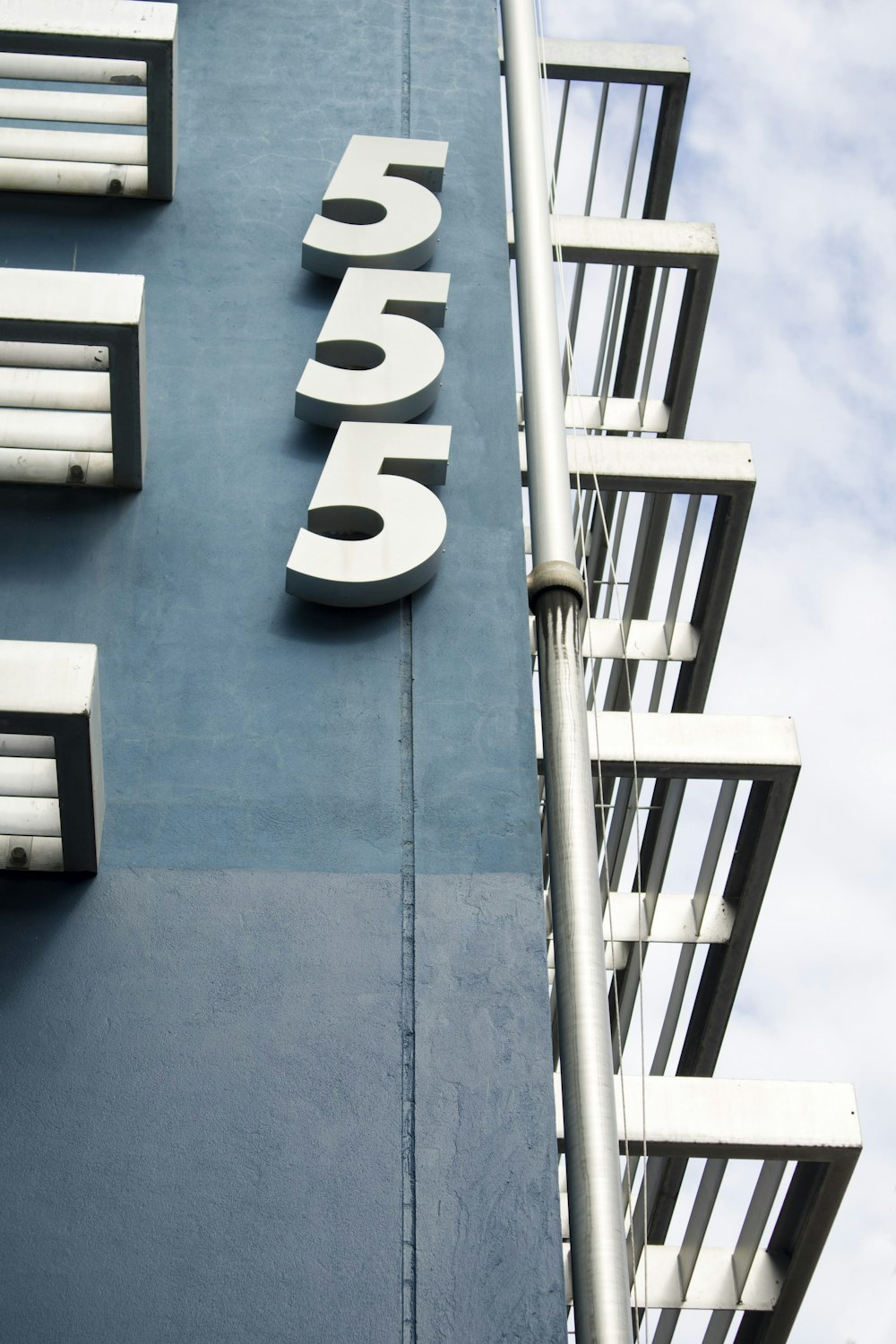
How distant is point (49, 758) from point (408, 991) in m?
2.17

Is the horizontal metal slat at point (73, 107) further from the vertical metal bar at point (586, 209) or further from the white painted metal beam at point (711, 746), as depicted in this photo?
the vertical metal bar at point (586, 209)

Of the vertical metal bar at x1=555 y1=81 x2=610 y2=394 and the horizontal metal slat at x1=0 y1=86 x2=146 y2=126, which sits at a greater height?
the horizontal metal slat at x1=0 y1=86 x2=146 y2=126

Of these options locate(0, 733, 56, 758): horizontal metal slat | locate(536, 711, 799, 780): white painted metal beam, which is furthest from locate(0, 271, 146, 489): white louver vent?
locate(536, 711, 799, 780): white painted metal beam

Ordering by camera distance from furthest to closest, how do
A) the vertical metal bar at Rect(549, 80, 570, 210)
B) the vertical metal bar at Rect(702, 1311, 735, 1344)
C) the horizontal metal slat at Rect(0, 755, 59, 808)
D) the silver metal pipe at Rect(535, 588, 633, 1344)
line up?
the vertical metal bar at Rect(549, 80, 570, 210)
the vertical metal bar at Rect(702, 1311, 735, 1344)
the horizontal metal slat at Rect(0, 755, 59, 808)
the silver metal pipe at Rect(535, 588, 633, 1344)

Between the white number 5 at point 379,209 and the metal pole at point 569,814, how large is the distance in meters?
1.15

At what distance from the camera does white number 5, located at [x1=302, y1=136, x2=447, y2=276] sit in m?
11.8

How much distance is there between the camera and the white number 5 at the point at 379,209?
11.8 meters

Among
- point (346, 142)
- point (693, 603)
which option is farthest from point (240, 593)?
point (693, 603)

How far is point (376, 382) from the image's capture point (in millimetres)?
10984

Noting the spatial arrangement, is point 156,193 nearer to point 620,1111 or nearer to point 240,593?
point 240,593

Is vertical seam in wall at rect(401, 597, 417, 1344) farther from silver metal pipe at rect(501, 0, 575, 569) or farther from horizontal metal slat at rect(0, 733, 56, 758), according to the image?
horizontal metal slat at rect(0, 733, 56, 758)

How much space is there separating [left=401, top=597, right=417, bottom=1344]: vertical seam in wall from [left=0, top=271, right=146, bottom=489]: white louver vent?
2.05 metres

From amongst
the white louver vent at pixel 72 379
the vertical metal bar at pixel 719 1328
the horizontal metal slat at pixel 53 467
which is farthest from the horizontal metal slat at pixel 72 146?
the vertical metal bar at pixel 719 1328

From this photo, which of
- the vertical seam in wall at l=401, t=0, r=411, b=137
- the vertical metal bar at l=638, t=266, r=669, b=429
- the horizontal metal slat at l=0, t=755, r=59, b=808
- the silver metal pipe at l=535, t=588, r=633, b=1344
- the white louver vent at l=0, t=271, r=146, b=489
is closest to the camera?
the silver metal pipe at l=535, t=588, r=633, b=1344
